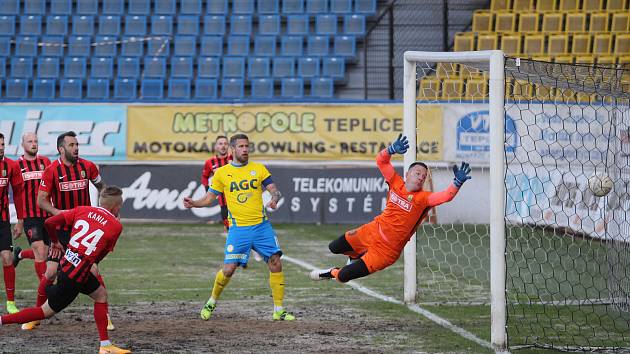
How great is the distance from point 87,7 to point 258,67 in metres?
5.58

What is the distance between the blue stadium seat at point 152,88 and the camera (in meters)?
25.4

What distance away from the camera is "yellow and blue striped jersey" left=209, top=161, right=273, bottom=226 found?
10523 mm

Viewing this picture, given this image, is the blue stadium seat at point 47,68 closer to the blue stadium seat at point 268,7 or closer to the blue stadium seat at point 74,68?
the blue stadium seat at point 74,68

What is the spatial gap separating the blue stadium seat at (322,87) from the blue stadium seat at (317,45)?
1.05 meters

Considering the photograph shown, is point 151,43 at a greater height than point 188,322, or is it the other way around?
point 151,43

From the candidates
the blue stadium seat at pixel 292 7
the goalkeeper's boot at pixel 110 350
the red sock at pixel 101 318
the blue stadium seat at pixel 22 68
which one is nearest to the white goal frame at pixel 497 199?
the goalkeeper's boot at pixel 110 350

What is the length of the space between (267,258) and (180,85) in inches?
618

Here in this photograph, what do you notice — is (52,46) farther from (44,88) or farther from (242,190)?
(242,190)

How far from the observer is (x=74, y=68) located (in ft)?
85.8

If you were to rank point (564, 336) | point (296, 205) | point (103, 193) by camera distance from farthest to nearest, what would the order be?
point (296, 205), point (564, 336), point (103, 193)

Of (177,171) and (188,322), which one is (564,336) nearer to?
(188,322)

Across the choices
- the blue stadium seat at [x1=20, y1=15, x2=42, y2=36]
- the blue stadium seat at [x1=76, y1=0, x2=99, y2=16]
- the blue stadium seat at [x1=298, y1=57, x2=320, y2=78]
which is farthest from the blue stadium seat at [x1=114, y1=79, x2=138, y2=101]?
the blue stadium seat at [x1=298, y1=57, x2=320, y2=78]

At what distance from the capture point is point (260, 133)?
73.6 ft

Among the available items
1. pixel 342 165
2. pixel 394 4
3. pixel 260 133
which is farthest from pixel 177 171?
pixel 394 4
